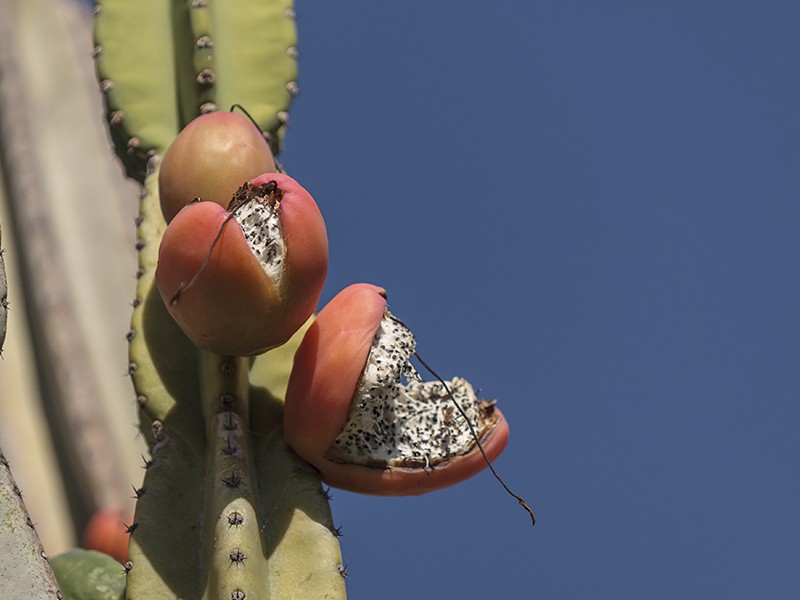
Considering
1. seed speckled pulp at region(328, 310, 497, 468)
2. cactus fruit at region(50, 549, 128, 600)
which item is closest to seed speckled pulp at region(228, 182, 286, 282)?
seed speckled pulp at region(328, 310, 497, 468)

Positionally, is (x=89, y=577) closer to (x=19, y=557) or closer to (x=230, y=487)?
(x=230, y=487)

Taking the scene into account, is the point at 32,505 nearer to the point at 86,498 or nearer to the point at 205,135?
the point at 86,498

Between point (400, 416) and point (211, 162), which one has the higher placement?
point (211, 162)

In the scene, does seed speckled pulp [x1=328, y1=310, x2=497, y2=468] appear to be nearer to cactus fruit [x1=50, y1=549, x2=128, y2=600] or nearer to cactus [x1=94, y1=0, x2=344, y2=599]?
cactus [x1=94, y1=0, x2=344, y2=599]

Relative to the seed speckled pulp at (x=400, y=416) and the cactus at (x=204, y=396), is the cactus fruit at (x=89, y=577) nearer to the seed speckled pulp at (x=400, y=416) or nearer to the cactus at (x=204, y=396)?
the cactus at (x=204, y=396)

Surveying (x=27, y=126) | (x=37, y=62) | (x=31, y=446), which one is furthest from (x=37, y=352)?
(x=37, y=62)

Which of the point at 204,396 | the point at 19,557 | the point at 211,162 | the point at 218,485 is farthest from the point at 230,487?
the point at 211,162

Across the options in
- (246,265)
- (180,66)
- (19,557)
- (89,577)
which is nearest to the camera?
(19,557)
